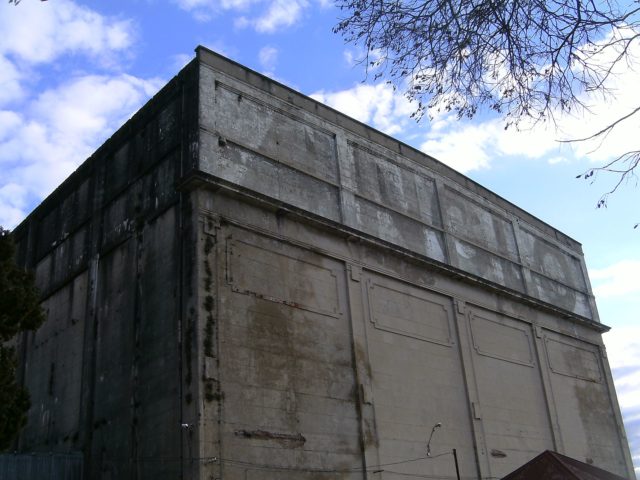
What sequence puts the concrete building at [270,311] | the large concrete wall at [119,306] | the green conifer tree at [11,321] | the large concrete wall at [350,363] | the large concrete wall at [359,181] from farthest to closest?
1. the large concrete wall at [359,181]
2. the large concrete wall at [119,306]
3. the concrete building at [270,311]
4. the large concrete wall at [350,363]
5. the green conifer tree at [11,321]

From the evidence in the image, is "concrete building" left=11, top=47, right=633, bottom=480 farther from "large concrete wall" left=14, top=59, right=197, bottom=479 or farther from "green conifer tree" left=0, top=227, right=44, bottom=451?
"green conifer tree" left=0, top=227, right=44, bottom=451

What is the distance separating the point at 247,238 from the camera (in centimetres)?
1773

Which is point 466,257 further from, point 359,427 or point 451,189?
point 359,427

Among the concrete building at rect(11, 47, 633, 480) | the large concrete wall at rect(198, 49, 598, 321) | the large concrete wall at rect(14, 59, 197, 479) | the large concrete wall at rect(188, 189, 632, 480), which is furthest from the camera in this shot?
the large concrete wall at rect(198, 49, 598, 321)

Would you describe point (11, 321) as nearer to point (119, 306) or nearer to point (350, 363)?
point (119, 306)

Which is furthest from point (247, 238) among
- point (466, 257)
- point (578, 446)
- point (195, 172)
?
point (578, 446)


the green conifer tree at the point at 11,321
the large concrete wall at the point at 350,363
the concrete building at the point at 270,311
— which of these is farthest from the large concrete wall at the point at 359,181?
the green conifer tree at the point at 11,321

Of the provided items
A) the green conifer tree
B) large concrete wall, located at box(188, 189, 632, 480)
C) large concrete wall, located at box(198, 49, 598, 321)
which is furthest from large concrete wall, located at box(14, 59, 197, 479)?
the green conifer tree

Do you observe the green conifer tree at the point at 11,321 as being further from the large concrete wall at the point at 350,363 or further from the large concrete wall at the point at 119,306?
the large concrete wall at the point at 350,363

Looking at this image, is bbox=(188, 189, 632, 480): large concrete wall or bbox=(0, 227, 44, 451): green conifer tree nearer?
bbox=(0, 227, 44, 451): green conifer tree

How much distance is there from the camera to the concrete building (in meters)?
16.2

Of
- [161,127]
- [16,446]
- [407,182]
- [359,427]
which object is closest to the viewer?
[359,427]

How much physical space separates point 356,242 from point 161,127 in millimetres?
6313

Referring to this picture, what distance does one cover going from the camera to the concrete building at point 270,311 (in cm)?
1616
